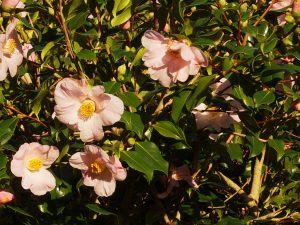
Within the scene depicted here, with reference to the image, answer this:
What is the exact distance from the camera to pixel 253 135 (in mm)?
1844

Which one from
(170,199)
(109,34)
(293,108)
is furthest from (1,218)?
(293,108)

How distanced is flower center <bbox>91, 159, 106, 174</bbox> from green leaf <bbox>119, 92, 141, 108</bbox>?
17cm

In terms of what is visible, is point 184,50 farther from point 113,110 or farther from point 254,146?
point 254,146

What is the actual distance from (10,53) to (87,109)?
30 cm

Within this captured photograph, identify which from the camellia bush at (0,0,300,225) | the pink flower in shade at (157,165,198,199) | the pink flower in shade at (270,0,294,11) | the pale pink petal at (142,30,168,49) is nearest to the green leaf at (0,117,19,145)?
the camellia bush at (0,0,300,225)

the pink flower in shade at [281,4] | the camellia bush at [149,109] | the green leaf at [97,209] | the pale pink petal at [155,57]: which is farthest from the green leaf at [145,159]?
the pink flower in shade at [281,4]

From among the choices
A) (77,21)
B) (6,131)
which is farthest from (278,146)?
(6,131)

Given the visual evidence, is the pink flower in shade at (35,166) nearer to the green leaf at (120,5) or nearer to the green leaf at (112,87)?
the green leaf at (112,87)

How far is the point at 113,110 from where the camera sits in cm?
156

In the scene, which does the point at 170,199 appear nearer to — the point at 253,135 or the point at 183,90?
the point at 253,135

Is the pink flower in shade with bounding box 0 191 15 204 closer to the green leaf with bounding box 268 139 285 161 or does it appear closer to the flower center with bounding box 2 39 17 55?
the flower center with bounding box 2 39 17 55

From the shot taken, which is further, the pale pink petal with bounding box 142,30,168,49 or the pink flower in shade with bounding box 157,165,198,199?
the pink flower in shade with bounding box 157,165,198,199

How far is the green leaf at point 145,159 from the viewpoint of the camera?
5.13 ft

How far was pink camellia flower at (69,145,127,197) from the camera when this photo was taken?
5.28ft
